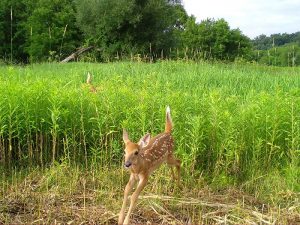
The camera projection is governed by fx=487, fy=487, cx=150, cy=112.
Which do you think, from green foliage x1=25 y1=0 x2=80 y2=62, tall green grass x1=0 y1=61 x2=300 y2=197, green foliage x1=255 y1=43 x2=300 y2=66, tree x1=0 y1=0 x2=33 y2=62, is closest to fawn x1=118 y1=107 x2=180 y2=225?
tall green grass x1=0 y1=61 x2=300 y2=197

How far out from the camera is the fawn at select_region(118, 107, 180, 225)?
4277 millimetres

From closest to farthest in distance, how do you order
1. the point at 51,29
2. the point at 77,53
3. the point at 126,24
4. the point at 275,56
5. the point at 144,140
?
the point at 144,140 → the point at 275,56 → the point at 77,53 → the point at 126,24 → the point at 51,29

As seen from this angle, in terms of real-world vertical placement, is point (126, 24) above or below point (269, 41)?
above

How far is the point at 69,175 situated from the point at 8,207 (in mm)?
1128

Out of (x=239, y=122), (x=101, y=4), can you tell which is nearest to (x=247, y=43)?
(x=101, y=4)

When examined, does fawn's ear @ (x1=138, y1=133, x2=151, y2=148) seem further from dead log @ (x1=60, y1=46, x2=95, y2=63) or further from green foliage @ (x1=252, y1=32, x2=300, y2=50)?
dead log @ (x1=60, y1=46, x2=95, y2=63)

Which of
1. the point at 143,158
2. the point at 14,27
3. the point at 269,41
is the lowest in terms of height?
the point at 143,158

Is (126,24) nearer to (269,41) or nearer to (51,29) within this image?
(51,29)

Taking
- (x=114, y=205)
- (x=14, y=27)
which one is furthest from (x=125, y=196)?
(x=14, y=27)

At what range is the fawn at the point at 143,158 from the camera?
428cm

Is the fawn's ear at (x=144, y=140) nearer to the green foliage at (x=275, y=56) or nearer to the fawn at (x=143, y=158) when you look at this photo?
the fawn at (x=143, y=158)

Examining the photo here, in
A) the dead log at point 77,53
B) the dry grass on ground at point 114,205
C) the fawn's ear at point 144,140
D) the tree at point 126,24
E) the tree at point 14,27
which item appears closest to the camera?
the fawn's ear at point 144,140

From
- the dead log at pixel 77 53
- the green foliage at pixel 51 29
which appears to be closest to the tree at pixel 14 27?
the green foliage at pixel 51 29

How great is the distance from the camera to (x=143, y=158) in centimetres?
459
